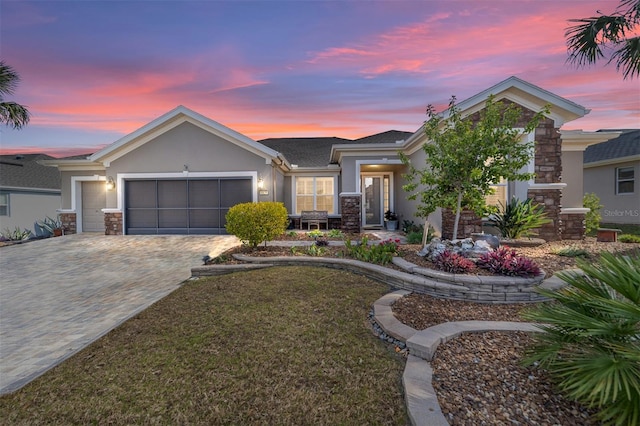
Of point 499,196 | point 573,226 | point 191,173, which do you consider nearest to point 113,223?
point 191,173

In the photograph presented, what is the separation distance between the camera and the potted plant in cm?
1404

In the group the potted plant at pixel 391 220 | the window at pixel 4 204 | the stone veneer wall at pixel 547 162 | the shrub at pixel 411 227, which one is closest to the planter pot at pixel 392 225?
the potted plant at pixel 391 220

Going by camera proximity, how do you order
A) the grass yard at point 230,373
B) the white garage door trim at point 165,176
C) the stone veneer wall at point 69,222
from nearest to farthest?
1. the grass yard at point 230,373
2. the white garage door trim at point 165,176
3. the stone veneer wall at point 69,222

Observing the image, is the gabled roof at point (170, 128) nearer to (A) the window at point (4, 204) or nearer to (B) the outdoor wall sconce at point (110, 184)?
(B) the outdoor wall sconce at point (110, 184)

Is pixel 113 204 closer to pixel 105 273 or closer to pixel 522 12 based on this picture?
pixel 105 273

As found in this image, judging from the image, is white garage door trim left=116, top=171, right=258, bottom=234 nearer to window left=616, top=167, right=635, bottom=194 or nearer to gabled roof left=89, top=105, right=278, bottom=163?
gabled roof left=89, top=105, right=278, bottom=163

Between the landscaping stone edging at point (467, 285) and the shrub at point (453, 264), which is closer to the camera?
the landscaping stone edging at point (467, 285)

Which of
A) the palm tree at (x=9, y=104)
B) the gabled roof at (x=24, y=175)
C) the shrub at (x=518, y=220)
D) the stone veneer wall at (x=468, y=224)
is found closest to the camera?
the shrub at (x=518, y=220)

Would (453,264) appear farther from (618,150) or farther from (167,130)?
(618,150)

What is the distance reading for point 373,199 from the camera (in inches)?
612

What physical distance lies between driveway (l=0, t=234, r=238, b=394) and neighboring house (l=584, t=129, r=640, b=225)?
19843 millimetres

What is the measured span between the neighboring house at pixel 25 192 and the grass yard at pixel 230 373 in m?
20.3

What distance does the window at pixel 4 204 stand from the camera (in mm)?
17484

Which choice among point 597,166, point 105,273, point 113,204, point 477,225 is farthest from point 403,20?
point 597,166
